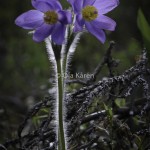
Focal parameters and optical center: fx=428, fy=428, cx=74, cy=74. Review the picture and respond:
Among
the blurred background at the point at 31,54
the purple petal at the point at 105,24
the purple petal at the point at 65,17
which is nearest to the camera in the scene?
the purple petal at the point at 65,17

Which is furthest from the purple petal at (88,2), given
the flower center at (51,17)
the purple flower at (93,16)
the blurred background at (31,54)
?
the blurred background at (31,54)

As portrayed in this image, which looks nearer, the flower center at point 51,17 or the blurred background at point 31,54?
the flower center at point 51,17

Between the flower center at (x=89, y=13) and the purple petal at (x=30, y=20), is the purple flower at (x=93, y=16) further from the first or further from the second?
the purple petal at (x=30, y=20)

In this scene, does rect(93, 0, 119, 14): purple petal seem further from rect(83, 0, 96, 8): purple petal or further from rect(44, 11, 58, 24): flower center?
rect(44, 11, 58, 24): flower center

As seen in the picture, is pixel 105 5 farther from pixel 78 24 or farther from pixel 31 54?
pixel 31 54

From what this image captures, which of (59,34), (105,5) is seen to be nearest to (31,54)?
(105,5)

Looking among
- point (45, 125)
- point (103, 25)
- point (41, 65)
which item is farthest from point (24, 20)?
point (41, 65)

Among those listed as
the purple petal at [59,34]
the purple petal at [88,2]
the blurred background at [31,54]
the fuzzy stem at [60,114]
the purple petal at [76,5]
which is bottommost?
the fuzzy stem at [60,114]

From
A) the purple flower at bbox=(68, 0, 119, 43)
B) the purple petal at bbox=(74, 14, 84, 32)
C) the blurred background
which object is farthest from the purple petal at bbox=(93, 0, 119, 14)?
the blurred background
